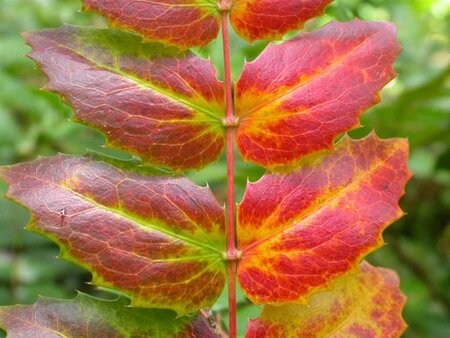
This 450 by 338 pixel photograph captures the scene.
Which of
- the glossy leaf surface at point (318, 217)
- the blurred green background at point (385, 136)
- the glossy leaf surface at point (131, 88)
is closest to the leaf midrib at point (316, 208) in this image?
the glossy leaf surface at point (318, 217)

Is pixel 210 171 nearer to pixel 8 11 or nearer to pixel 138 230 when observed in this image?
pixel 138 230

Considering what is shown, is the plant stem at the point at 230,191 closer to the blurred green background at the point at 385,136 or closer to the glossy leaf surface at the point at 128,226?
the glossy leaf surface at the point at 128,226

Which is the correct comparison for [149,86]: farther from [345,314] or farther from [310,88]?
[345,314]

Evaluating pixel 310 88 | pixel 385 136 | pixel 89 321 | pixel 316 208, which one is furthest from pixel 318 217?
pixel 385 136

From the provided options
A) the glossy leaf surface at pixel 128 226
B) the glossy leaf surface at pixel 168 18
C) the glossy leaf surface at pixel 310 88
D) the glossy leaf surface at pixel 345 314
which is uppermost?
the glossy leaf surface at pixel 168 18

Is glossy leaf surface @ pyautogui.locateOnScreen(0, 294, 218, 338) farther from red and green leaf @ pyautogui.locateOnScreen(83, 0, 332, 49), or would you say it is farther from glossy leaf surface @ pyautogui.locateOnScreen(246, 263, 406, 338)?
red and green leaf @ pyautogui.locateOnScreen(83, 0, 332, 49)
